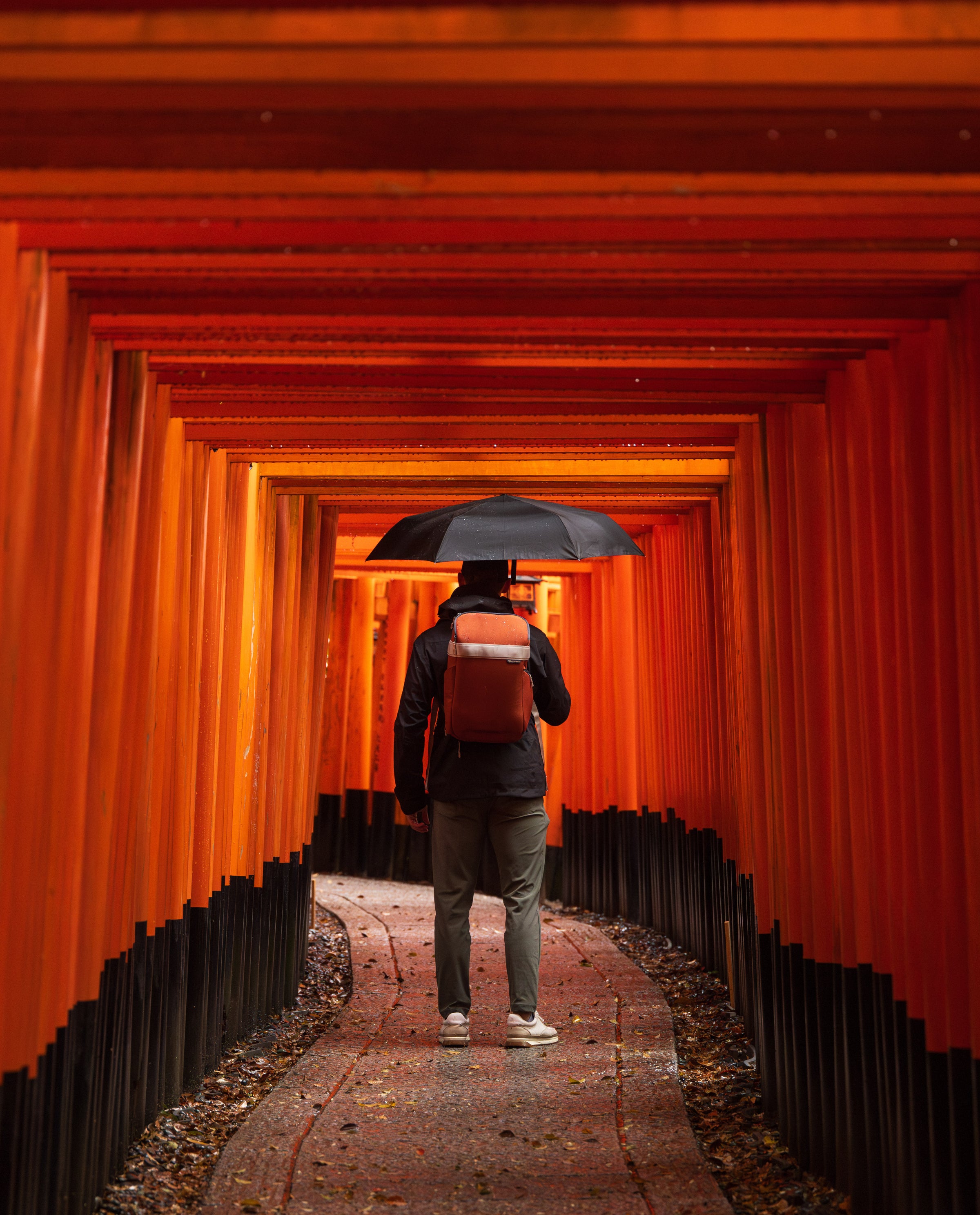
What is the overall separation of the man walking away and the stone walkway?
0.24m

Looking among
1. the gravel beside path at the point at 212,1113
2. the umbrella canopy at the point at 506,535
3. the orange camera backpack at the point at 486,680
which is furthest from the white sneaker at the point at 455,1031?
the umbrella canopy at the point at 506,535

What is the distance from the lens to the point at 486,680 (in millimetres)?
4582

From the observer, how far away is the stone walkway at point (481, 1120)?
324 centimetres

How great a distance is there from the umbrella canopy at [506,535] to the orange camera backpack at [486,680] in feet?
0.89

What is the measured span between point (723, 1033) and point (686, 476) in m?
2.40

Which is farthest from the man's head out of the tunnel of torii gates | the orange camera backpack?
the tunnel of torii gates

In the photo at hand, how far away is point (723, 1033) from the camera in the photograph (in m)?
5.14

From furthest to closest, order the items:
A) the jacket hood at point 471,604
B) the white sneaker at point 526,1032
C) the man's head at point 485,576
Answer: the man's head at point 485,576 → the jacket hood at point 471,604 → the white sneaker at point 526,1032

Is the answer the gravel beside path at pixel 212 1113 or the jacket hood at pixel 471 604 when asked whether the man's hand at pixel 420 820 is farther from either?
the gravel beside path at pixel 212 1113

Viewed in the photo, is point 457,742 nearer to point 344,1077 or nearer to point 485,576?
point 485,576

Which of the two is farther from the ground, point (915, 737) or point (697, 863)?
point (915, 737)

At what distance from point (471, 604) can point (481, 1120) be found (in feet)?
6.23

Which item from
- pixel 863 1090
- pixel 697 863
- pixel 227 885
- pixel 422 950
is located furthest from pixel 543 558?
pixel 422 950

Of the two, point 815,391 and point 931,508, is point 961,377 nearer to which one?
point 931,508
